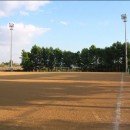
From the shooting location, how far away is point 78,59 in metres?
97.9

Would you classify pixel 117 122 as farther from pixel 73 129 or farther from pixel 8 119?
pixel 8 119

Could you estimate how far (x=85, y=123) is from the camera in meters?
9.60

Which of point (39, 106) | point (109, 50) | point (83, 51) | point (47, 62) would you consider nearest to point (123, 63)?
point (109, 50)

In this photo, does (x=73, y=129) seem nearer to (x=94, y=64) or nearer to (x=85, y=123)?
(x=85, y=123)

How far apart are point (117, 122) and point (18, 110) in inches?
142

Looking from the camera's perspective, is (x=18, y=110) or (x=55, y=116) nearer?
(x=55, y=116)

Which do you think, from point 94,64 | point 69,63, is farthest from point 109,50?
point 69,63

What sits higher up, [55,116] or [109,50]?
[109,50]

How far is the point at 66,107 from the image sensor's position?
1274 cm

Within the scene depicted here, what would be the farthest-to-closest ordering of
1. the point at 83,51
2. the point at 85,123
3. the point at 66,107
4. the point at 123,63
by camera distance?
the point at 83,51, the point at 123,63, the point at 66,107, the point at 85,123

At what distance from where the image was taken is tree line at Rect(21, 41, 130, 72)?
92812 millimetres

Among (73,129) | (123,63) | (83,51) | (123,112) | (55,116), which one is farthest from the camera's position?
(83,51)

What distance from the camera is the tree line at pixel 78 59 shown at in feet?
305

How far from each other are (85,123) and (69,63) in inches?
3518
